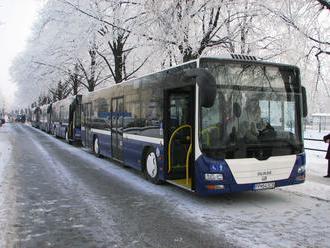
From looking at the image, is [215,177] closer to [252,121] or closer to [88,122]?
[252,121]

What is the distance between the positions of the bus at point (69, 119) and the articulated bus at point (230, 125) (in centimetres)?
1455

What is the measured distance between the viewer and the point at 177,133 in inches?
387

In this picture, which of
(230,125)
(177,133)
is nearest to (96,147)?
(177,133)

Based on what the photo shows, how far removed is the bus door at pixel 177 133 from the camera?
9.69 metres

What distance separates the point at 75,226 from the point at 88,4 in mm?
18824

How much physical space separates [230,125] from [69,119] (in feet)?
67.6

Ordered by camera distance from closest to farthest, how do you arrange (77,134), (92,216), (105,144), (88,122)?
(92,216) → (105,144) → (88,122) → (77,134)

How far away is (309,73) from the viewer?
16000 millimetres

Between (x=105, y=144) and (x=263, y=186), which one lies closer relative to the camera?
(x=263, y=186)

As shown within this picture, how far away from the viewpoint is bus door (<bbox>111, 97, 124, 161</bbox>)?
13.8m

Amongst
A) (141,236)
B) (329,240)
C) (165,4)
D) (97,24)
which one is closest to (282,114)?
(329,240)

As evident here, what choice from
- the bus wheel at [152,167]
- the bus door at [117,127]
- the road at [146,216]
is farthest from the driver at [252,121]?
the bus door at [117,127]

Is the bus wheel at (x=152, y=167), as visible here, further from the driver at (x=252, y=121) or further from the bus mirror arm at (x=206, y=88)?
the bus mirror arm at (x=206, y=88)

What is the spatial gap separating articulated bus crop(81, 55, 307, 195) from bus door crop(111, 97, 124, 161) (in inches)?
141
